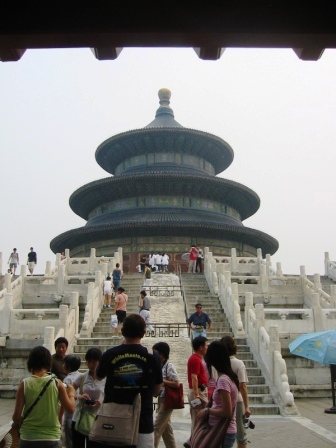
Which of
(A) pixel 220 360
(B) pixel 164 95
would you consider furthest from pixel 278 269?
(B) pixel 164 95

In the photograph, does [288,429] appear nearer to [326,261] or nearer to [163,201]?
[326,261]

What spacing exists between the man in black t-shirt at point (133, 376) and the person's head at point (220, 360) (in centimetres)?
105

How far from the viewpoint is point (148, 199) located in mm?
37031

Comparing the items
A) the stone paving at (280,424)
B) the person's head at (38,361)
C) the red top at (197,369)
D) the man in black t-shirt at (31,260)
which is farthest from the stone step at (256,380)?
the man in black t-shirt at (31,260)

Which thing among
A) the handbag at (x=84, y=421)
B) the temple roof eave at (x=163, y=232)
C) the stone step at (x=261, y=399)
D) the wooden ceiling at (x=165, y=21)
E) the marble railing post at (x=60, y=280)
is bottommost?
the stone step at (x=261, y=399)

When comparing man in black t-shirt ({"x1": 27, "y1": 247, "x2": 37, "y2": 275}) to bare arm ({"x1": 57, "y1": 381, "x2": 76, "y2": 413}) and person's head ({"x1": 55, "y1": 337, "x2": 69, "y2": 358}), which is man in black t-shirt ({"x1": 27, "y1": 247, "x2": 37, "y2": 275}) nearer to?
person's head ({"x1": 55, "y1": 337, "x2": 69, "y2": 358})

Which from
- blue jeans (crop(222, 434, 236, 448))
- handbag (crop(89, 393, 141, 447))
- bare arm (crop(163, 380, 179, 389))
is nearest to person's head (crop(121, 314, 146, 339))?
handbag (crop(89, 393, 141, 447))

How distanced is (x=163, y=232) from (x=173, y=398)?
88.0 feet

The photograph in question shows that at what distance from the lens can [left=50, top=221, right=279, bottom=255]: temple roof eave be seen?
33219mm

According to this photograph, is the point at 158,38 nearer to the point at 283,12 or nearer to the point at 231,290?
the point at 283,12

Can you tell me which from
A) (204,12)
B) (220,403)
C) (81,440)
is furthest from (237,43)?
(81,440)

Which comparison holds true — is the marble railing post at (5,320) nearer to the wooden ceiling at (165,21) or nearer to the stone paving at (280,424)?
the stone paving at (280,424)

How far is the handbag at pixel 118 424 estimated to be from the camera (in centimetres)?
490

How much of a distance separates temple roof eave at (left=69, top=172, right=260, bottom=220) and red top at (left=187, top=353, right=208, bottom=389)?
92.6 feet
